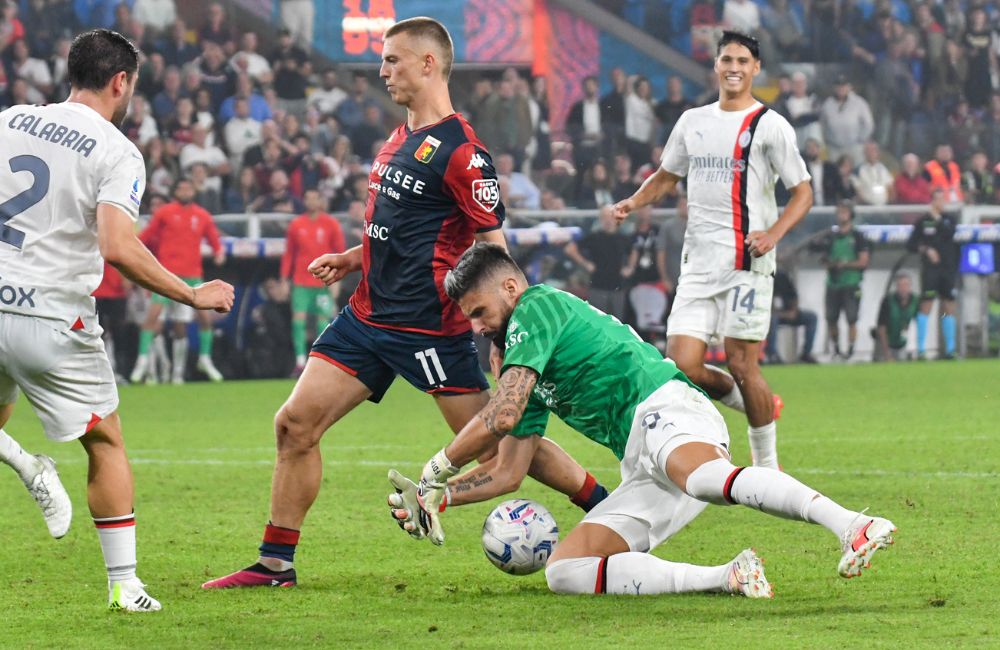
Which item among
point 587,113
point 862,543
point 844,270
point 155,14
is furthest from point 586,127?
point 862,543

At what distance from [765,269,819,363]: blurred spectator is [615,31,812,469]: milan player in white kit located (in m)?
9.36

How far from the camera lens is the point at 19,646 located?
4.83 m

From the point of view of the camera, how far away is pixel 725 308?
872cm

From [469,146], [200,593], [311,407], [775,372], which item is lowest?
[775,372]

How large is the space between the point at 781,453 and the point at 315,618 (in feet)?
17.3

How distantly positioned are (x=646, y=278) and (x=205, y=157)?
565cm

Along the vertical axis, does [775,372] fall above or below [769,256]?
below

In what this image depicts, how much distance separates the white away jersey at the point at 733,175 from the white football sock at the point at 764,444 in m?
0.89

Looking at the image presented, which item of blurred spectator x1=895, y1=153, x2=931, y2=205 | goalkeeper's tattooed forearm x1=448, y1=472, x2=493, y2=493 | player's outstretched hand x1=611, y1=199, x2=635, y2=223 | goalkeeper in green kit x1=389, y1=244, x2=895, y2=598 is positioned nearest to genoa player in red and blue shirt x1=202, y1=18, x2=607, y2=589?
goalkeeper's tattooed forearm x1=448, y1=472, x2=493, y2=493

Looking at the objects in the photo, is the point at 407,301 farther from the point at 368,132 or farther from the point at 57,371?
the point at 368,132

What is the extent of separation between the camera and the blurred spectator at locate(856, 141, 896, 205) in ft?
65.0

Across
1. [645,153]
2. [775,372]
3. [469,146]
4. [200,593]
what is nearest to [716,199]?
[469,146]

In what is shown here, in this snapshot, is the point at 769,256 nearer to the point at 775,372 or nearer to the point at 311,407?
the point at 311,407

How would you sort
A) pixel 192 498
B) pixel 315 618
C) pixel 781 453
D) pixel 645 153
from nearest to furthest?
pixel 315 618
pixel 192 498
pixel 781 453
pixel 645 153
